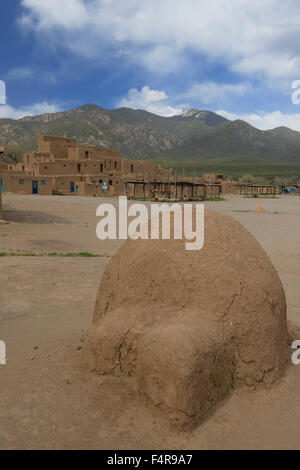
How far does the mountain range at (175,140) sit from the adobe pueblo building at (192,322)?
90045 mm

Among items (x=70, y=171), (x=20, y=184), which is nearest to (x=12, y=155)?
(x=70, y=171)

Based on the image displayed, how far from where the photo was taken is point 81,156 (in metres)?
43.0

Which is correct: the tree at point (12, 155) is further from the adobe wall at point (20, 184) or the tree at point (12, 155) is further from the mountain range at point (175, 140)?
the mountain range at point (175, 140)

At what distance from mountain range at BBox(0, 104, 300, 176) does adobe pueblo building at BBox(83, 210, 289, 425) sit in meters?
90.0

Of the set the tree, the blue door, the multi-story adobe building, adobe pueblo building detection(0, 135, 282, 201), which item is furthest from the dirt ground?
the tree

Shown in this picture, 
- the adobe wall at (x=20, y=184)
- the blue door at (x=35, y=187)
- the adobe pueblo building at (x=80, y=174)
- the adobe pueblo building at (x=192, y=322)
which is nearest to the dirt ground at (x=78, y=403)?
the adobe pueblo building at (x=192, y=322)

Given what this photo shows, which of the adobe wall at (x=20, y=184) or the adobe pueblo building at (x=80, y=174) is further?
the adobe pueblo building at (x=80, y=174)

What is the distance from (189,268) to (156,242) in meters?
0.47

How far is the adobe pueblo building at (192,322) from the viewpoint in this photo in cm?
280

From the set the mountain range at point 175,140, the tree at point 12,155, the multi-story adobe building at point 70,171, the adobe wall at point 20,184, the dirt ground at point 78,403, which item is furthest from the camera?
the mountain range at point 175,140

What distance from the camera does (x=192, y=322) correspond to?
306 cm

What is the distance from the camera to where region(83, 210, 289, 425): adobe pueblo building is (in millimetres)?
2801
